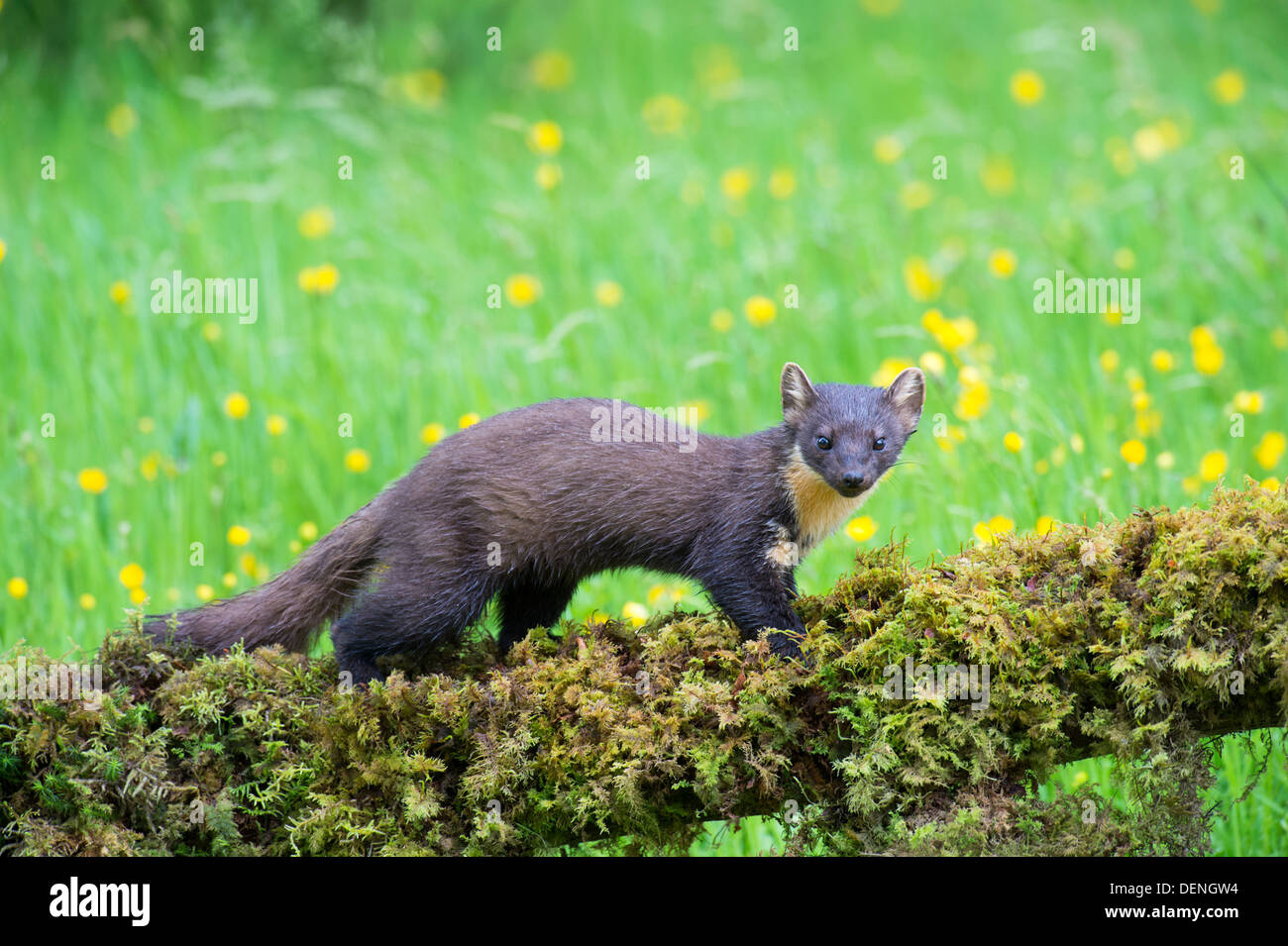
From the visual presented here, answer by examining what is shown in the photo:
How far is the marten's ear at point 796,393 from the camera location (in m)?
5.37

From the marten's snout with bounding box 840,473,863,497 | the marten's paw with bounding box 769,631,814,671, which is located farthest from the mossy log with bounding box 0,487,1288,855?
the marten's snout with bounding box 840,473,863,497

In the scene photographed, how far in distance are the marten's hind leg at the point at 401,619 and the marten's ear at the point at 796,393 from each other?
1.40m

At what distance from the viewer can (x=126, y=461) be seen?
314 inches

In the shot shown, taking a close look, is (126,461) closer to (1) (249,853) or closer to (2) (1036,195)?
(1) (249,853)

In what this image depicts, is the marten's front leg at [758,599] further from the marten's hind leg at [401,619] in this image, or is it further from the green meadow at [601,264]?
the marten's hind leg at [401,619]

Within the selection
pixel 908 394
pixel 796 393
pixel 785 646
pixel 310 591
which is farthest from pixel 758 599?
pixel 310 591

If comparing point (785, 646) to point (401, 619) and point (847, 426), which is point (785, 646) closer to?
point (847, 426)

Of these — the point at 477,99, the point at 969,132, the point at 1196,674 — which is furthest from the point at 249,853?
the point at 477,99

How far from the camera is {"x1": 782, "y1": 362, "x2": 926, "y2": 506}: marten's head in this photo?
516 cm

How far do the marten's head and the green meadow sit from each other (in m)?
0.55

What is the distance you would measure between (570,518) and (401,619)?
2.51 feet

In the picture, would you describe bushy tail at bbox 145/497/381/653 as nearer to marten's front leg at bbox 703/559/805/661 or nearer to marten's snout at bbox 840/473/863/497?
marten's front leg at bbox 703/559/805/661

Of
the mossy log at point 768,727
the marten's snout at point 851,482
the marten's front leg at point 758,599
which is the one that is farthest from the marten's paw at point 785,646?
the marten's snout at point 851,482
